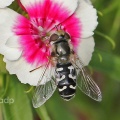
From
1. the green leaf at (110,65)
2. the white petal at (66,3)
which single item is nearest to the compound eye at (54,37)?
the white petal at (66,3)

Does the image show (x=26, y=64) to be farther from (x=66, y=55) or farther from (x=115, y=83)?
(x=115, y=83)

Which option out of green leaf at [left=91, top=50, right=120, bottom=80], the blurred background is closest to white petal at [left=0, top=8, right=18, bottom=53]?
the blurred background

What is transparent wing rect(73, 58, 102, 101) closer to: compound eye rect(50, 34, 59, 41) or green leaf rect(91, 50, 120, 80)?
compound eye rect(50, 34, 59, 41)

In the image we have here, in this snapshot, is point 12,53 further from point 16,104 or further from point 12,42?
point 16,104

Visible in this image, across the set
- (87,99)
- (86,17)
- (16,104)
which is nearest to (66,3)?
(86,17)

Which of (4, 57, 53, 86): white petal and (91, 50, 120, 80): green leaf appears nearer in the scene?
(4, 57, 53, 86): white petal

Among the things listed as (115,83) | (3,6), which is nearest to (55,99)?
(115,83)

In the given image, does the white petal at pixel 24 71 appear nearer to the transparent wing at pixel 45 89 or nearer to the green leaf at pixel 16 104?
the transparent wing at pixel 45 89
